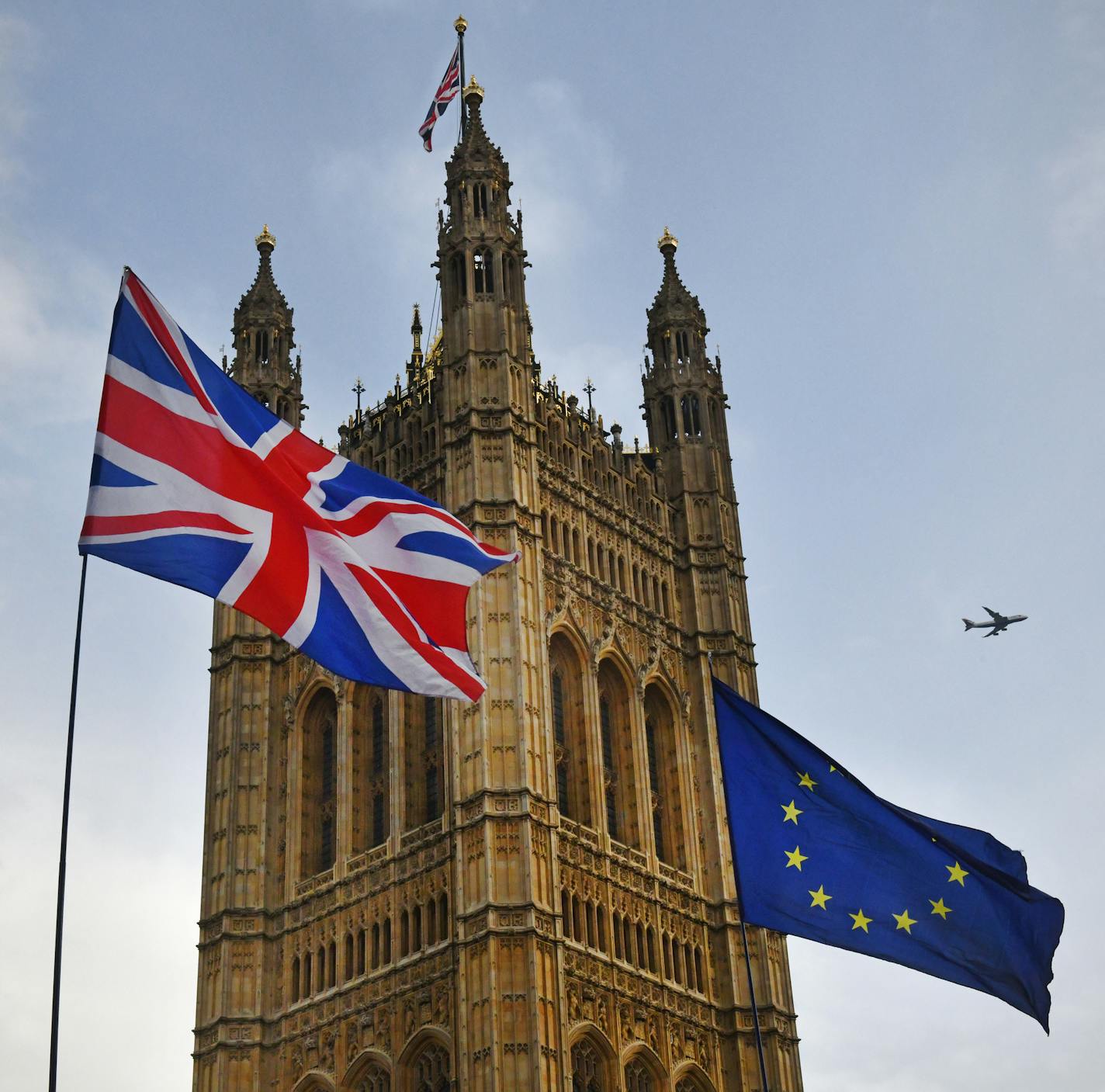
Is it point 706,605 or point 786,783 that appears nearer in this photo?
point 786,783

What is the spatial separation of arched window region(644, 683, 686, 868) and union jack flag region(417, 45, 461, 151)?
20427 mm

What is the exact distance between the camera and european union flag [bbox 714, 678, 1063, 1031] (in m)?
25.9

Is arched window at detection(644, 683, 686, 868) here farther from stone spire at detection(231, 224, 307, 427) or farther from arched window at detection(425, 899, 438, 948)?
stone spire at detection(231, 224, 307, 427)

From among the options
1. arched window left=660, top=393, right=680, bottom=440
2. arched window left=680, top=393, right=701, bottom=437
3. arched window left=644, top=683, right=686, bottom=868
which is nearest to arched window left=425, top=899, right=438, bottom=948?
arched window left=644, top=683, right=686, bottom=868

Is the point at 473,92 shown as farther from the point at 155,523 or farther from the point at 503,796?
the point at 155,523

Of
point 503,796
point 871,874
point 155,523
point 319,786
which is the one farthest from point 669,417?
point 155,523

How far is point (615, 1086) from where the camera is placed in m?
47.7

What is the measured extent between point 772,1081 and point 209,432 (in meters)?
33.3

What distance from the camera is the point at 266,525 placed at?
77.1ft

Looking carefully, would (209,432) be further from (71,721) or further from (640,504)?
(640,504)

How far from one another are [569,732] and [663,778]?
378 cm

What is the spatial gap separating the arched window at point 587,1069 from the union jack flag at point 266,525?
25.0 meters

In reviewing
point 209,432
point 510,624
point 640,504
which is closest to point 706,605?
point 640,504

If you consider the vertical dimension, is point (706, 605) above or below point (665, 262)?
below
